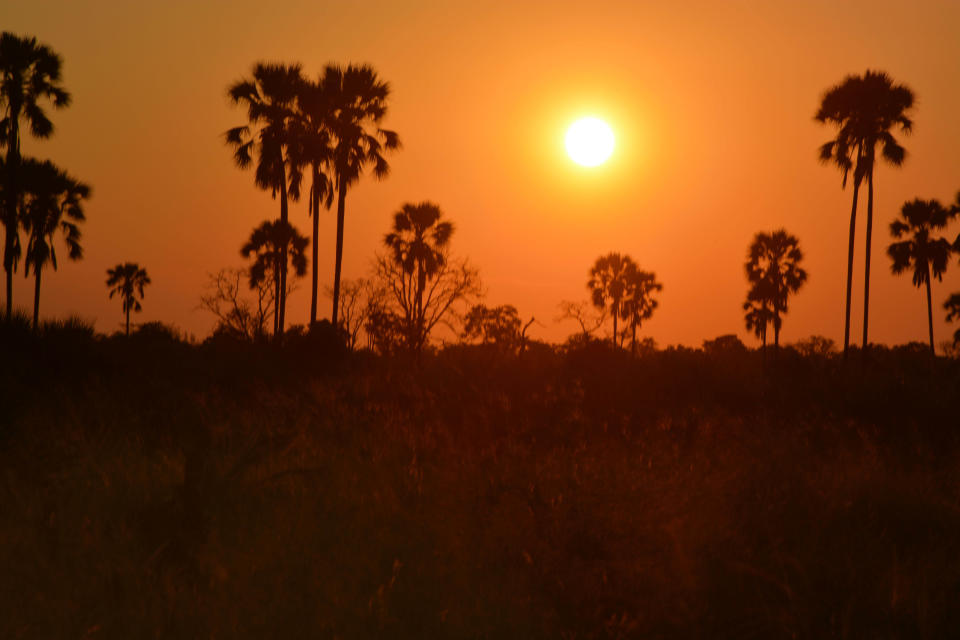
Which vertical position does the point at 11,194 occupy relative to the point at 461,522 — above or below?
above

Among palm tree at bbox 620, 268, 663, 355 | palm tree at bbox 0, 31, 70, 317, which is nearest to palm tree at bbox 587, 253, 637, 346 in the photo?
palm tree at bbox 620, 268, 663, 355

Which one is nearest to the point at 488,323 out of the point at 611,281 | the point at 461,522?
the point at 611,281

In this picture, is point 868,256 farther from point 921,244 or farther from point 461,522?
point 461,522

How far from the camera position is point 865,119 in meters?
40.4

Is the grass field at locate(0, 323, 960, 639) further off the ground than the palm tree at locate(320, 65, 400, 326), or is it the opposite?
the palm tree at locate(320, 65, 400, 326)

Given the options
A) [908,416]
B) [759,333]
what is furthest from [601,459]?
[759,333]

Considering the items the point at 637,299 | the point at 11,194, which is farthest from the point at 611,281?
the point at 11,194

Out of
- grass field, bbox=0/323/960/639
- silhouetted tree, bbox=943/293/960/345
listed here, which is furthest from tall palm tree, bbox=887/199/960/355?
grass field, bbox=0/323/960/639

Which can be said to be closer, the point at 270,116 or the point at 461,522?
the point at 461,522

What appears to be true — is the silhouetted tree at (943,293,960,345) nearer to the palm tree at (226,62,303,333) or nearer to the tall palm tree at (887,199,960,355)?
the tall palm tree at (887,199,960,355)

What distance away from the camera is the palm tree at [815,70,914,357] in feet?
131

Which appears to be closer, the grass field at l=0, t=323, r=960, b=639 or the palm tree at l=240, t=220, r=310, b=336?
the grass field at l=0, t=323, r=960, b=639

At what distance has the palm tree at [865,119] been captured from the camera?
1574 inches

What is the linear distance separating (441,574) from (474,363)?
1209cm
